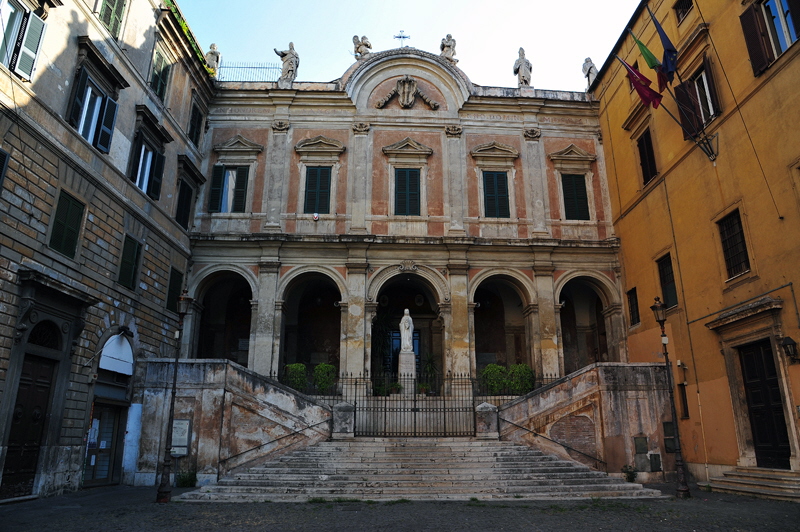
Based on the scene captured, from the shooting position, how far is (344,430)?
1388 cm

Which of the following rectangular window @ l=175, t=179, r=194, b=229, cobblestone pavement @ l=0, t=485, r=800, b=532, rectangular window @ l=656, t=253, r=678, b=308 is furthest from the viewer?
rectangular window @ l=175, t=179, r=194, b=229

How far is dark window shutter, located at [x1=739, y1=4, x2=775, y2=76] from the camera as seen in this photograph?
485 inches

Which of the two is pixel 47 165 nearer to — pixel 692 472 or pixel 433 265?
pixel 433 265

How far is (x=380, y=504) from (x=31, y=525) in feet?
17.8

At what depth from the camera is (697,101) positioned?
14.9m

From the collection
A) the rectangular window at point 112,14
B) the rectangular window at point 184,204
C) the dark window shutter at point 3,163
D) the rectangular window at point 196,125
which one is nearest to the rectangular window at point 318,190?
the rectangular window at point 184,204

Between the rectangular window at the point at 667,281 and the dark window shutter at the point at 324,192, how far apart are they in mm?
10788

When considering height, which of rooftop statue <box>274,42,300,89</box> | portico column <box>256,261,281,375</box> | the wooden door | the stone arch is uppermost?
rooftop statue <box>274,42,300,89</box>

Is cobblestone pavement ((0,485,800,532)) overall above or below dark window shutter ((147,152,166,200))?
below

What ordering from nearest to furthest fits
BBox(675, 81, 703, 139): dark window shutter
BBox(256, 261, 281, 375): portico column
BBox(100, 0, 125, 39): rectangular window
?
BBox(100, 0, 125, 39): rectangular window, BBox(675, 81, 703, 139): dark window shutter, BBox(256, 261, 281, 375): portico column

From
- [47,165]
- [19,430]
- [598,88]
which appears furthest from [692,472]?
[47,165]

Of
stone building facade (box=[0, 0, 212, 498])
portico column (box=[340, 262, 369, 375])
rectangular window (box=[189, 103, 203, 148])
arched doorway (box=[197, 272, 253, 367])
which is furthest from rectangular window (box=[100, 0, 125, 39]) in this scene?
portico column (box=[340, 262, 369, 375])

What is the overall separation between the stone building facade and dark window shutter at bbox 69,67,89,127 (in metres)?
0.02

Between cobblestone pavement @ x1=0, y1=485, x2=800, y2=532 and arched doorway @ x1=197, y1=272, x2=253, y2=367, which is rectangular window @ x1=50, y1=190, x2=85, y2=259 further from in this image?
arched doorway @ x1=197, y1=272, x2=253, y2=367
